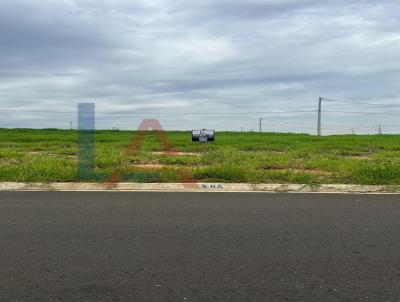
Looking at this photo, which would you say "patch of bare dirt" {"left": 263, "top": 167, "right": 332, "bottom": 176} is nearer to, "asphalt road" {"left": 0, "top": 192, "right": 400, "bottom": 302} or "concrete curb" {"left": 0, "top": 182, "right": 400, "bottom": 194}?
"concrete curb" {"left": 0, "top": 182, "right": 400, "bottom": 194}

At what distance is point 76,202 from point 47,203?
0.44 metres

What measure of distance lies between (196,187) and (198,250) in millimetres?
4744

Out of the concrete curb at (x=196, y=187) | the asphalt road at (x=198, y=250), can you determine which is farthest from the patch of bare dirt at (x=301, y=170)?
the asphalt road at (x=198, y=250)

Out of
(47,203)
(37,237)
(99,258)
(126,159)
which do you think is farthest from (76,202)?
(126,159)

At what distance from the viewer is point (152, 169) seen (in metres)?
11.5

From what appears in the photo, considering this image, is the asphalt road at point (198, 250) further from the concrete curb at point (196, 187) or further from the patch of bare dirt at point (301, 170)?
the patch of bare dirt at point (301, 170)

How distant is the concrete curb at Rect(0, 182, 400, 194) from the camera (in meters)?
9.55

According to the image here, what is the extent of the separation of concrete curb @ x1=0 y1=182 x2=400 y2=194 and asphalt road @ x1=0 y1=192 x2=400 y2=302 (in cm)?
157

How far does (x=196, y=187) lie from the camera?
981 centimetres

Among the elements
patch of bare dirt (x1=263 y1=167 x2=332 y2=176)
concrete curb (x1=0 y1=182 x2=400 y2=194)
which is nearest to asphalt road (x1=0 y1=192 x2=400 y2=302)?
concrete curb (x1=0 y1=182 x2=400 y2=194)

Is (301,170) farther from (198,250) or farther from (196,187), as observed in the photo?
(198,250)

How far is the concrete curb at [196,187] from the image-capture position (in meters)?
9.55

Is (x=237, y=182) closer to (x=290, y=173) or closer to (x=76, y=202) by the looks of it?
(x=290, y=173)

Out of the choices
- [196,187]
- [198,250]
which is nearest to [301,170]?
[196,187]
